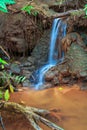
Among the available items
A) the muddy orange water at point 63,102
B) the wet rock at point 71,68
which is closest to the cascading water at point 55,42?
the wet rock at point 71,68

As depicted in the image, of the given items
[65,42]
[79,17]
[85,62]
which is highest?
[79,17]

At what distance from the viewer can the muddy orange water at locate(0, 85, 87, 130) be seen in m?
3.95

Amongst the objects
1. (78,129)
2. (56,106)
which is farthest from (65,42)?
(78,129)

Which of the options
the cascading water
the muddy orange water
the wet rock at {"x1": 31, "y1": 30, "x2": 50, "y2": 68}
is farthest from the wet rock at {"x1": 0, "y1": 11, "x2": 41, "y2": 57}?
the muddy orange water

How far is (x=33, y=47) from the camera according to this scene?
25.0 ft

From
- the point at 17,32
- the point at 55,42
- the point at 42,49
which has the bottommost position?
the point at 42,49

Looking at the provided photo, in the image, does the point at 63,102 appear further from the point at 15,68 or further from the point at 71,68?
the point at 15,68

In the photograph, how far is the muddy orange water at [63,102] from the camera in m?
3.95

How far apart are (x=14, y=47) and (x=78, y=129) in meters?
4.25

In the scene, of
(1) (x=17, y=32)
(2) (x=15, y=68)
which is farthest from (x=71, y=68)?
(1) (x=17, y=32)

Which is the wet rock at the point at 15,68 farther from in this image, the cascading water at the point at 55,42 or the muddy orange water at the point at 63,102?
the muddy orange water at the point at 63,102

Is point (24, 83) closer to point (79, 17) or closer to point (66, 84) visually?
point (66, 84)

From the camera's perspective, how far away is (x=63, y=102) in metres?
4.93

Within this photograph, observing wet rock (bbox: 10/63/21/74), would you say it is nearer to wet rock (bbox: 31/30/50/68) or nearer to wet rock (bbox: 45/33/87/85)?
wet rock (bbox: 31/30/50/68)
